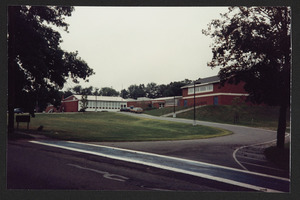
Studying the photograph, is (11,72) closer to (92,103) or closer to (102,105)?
(92,103)

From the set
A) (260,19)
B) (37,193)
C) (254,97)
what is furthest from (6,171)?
(260,19)

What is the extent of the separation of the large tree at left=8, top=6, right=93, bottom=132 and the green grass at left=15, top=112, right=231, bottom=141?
3.92 ft

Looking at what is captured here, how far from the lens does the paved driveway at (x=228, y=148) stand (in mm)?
8008

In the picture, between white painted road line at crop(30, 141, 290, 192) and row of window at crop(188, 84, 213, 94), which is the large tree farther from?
row of window at crop(188, 84, 213, 94)

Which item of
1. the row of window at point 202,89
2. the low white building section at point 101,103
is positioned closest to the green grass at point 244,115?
the row of window at point 202,89

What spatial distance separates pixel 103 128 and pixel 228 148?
600 centimetres

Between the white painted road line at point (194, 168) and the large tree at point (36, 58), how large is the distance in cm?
260

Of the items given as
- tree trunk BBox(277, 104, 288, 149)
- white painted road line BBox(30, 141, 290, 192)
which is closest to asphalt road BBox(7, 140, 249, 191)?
white painted road line BBox(30, 141, 290, 192)

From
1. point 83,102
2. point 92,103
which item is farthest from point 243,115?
point 83,102

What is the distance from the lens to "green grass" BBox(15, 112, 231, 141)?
31.4 ft

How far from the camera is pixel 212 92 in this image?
9.70 meters

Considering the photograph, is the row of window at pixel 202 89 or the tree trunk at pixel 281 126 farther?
the row of window at pixel 202 89

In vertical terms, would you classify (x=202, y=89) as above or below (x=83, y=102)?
above

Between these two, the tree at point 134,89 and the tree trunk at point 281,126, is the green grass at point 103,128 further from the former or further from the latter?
the tree trunk at point 281,126
